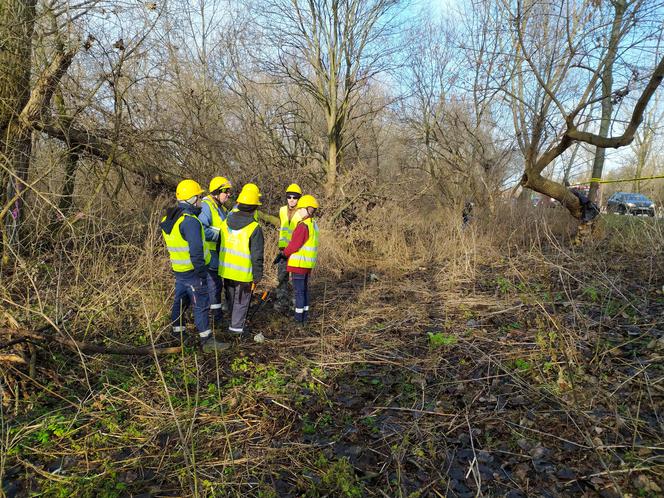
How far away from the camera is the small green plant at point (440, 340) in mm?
4463

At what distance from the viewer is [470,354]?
416 centimetres

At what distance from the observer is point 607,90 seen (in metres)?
9.44

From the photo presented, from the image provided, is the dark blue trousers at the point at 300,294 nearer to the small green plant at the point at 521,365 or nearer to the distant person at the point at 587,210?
the small green plant at the point at 521,365

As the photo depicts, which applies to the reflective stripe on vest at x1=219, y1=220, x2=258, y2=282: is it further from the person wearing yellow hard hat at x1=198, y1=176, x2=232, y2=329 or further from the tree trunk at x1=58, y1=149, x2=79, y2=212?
the tree trunk at x1=58, y1=149, x2=79, y2=212

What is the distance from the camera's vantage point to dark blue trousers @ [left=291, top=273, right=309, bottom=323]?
5.22m

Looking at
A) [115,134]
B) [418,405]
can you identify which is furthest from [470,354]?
[115,134]

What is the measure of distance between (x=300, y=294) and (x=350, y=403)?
202 cm

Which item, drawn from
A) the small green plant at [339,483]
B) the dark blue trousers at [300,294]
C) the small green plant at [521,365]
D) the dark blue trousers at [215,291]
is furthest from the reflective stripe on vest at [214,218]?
the small green plant at [521,365]

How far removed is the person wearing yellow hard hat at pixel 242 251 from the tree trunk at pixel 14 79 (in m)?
3.26

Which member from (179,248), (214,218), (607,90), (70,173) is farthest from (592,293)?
(70,173)

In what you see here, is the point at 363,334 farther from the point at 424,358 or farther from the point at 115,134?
the point at 115,134

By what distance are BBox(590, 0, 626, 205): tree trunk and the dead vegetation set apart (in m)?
4.10

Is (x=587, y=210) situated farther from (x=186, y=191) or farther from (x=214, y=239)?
(x=186, y=191)

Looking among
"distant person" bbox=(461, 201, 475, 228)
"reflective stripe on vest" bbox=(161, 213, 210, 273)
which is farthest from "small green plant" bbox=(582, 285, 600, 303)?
"distant person" bbox=(461, 201, 475, 228)
